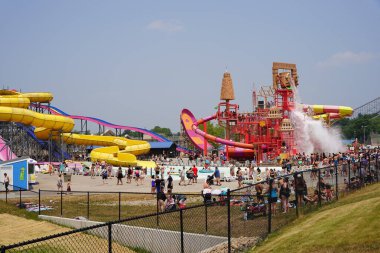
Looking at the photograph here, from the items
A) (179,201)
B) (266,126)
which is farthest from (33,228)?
(266,126)

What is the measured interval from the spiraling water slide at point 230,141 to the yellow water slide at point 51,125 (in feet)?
36.1

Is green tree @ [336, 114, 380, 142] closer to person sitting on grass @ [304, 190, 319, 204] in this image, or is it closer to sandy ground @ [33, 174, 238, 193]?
sandy ground @ [33, 174, 238, 193]

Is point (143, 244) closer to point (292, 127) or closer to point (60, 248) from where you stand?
point (60, 248)

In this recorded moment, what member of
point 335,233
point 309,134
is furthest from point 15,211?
point 309,134

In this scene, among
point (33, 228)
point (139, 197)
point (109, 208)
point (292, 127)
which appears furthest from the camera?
point (292, 127)

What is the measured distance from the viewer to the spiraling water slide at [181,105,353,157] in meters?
61.4

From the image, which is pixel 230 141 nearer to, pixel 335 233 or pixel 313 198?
pixel 313 198

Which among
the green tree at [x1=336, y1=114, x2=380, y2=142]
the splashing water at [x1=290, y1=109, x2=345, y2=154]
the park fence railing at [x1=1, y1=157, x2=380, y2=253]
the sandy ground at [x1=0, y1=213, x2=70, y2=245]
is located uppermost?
the green tree at [x1=336, y1=114, x2=380, y2=142]

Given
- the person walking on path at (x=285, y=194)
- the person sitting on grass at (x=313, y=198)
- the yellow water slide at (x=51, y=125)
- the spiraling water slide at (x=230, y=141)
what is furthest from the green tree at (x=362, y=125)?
the person walking on path at (x=285, y=194)

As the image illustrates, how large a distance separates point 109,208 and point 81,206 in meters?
1.37

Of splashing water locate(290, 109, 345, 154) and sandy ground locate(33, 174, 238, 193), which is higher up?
splashing water locate(290, 109, 345, 154)

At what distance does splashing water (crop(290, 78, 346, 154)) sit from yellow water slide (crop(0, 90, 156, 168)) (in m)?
16.8

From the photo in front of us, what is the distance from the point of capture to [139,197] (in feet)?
77.5

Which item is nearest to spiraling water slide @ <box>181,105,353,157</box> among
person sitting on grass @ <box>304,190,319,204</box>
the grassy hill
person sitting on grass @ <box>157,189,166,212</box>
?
person sitting on grass @ <box>157,189,166,212</box>
